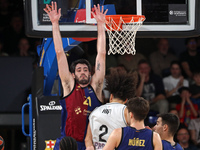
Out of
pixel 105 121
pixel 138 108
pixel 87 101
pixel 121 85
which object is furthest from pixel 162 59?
pixel 138 108

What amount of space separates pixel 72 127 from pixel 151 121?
2.85m

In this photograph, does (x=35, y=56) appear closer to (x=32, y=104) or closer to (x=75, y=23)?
(x=32, y=104)

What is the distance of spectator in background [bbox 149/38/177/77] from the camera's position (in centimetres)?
1051

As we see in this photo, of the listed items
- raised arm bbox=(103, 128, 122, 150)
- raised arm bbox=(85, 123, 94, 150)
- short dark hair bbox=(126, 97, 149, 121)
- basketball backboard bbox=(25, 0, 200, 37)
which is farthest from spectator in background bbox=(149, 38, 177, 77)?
raised arm bbox=(103, 128, 122, 150)

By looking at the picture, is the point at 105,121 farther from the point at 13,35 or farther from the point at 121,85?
the point at 13,35

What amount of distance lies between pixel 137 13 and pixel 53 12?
1.15m

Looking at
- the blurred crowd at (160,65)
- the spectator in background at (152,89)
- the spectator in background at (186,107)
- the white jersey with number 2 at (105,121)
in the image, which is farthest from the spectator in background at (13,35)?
the white jersey with number 2 at (105,121)

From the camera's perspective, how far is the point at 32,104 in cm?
744

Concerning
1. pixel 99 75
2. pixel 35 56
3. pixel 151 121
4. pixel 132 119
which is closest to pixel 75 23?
pixel 99 75

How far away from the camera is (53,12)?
5777 mm

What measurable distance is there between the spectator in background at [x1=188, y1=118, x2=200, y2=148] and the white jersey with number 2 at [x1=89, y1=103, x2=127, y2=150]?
4.96m

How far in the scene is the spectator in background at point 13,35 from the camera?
11.0 meters

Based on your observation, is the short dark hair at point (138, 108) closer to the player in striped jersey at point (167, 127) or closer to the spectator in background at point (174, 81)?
the player in striped jersey at point (167, 127)

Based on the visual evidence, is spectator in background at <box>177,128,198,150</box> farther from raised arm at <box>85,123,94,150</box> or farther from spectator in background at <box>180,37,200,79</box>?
raised arm at <box>85,123,94,150</box>
